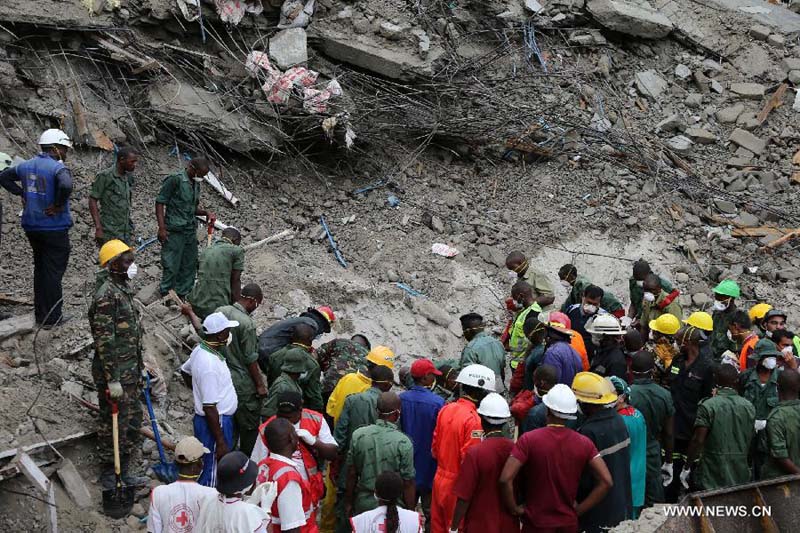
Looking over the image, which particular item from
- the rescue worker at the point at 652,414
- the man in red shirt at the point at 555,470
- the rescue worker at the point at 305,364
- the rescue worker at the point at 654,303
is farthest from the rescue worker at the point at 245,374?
the rescue worker at the point at 654,303

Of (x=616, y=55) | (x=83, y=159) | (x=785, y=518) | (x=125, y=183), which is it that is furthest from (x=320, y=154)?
(x=785, y=518)

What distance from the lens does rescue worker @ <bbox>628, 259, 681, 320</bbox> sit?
344 inches

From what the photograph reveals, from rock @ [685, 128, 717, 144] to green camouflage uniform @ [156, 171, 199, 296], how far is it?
7875 millimetres

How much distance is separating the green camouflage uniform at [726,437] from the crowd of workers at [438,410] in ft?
0.04

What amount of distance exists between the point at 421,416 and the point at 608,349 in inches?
73.6

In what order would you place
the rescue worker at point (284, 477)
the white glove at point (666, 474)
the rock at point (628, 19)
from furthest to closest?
the rock at point (628, 19)
the white glove at point (666, 474)
the rescue worker at point (284, 477)

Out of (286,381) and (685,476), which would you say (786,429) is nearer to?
(685,476)

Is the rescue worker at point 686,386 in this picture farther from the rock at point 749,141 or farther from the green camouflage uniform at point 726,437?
the rock at point 749,141

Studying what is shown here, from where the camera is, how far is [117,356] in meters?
6.20

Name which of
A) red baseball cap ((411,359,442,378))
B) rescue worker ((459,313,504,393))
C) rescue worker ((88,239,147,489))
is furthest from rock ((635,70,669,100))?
rescue worker ((88,239,147,489))

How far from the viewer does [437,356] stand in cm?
943

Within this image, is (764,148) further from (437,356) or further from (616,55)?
(437,356)

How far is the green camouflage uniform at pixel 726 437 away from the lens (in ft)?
20.9

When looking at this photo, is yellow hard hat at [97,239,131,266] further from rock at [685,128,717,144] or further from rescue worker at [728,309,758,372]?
rock at [685,128,717,144]
